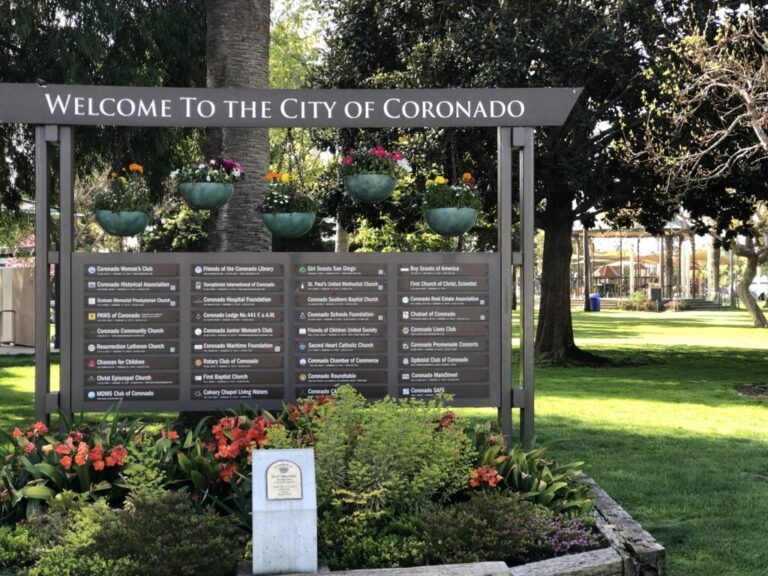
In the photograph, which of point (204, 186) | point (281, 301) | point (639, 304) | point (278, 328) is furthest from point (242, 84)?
point (639, 304)

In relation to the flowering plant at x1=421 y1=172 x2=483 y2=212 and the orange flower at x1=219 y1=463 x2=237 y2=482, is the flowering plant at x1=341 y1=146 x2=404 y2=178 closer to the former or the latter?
the flowering plant at x1=421 y1=172 x2=483 y2=212

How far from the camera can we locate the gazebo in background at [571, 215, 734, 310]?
57.3 meters

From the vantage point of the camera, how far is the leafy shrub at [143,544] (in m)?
4.38

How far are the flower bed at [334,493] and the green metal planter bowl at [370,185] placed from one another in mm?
2023

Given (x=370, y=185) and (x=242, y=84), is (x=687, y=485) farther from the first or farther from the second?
(x=242, y=84)

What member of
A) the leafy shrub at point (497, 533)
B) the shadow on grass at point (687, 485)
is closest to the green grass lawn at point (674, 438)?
the shadow on grass at point (687, 485)

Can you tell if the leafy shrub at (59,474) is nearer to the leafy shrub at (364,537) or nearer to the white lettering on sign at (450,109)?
the leafy shrub at (364,537)

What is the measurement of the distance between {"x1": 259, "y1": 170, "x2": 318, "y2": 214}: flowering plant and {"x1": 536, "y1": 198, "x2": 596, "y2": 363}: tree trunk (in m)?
13.7

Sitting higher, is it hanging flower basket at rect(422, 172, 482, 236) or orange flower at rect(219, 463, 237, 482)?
hanging flower basket at rect(422, 172, 482, 236)

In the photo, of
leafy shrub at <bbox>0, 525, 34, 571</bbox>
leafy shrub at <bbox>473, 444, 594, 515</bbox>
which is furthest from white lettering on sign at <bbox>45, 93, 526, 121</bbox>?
leafy shrub at <bbox>0, 525, 34, 571</bbox>

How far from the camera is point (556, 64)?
16469 mm

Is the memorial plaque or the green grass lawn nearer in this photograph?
the memorial plaque

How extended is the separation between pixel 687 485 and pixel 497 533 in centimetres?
385

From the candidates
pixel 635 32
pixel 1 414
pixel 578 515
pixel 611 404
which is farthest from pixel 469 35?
pixel 578 515
